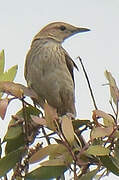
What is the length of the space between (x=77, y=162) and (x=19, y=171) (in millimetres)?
185

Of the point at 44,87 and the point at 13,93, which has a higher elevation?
the point at 13,93

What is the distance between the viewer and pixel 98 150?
3.74ft

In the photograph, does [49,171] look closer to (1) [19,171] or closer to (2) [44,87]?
(1) [19,171]

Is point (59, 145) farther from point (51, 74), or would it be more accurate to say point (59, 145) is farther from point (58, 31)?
point (58, 31)

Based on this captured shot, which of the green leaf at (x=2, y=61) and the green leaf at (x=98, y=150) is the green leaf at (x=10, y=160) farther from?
the green leaf at (x=2, y=61)

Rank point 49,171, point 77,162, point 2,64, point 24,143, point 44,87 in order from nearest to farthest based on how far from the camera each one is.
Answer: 1. point 77,162
2. point 49,171
3. point 24,143
4. point 2,64
5. point 44,87

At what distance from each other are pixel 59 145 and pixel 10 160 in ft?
0.71

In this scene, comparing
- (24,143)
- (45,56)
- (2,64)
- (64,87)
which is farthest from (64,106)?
(24,143)

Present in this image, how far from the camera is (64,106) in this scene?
8.93 ft

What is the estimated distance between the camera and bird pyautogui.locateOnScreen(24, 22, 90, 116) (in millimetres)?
2555

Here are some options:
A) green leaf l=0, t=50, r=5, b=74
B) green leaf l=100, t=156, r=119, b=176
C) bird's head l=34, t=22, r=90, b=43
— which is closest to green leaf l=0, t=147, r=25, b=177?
green leaf l=100, t=156, r=119, b=176

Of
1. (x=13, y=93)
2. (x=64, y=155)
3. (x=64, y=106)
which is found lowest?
(x=64, y=106)

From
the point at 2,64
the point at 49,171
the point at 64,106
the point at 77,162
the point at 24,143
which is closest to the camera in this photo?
the point at 77,162

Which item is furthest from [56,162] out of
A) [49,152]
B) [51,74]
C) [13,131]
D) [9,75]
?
[51,74]
